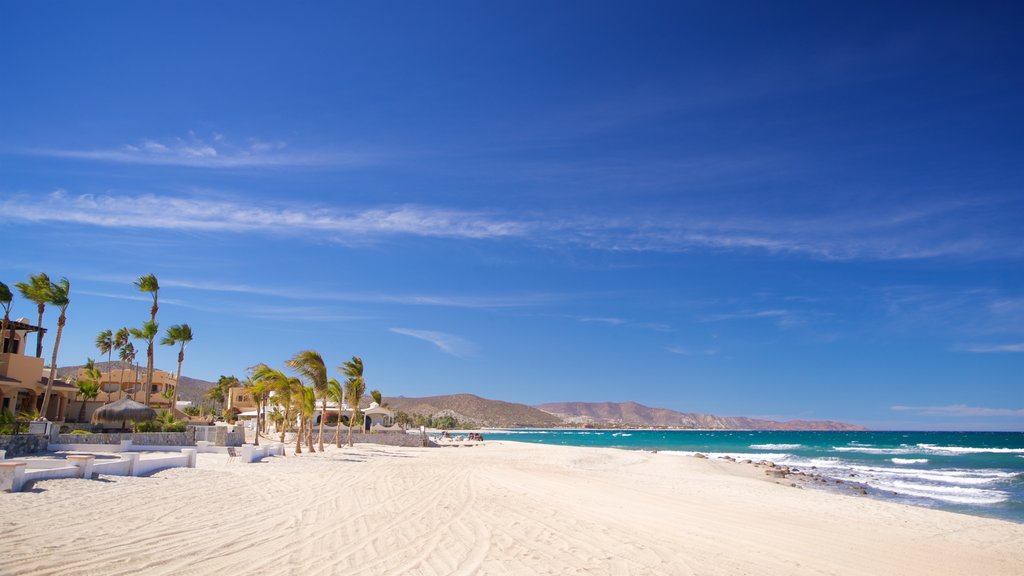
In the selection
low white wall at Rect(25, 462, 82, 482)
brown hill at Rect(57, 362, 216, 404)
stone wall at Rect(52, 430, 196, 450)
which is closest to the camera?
low white wall at Rect(25, 462, 82, 482)

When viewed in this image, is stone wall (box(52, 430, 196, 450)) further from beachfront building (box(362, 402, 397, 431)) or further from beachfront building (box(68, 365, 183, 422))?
beachfront building (box(362, 402, 397, 431))

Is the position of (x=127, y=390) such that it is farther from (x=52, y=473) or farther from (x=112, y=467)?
(x=52, y=473)

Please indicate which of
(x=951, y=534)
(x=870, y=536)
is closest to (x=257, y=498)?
(x=870, y=536)

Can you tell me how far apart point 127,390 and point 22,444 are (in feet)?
120

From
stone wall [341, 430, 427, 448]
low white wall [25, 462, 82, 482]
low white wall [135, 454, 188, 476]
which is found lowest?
stone wall [341, 430, 427, 448]

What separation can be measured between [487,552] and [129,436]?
2007 centimetres

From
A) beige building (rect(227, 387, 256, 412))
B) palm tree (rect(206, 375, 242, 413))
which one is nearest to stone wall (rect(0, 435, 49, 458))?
beige building (rect(227, 387, 256, 412))

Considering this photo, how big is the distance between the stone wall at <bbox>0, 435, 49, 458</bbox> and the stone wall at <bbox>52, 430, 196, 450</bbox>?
6.78ft

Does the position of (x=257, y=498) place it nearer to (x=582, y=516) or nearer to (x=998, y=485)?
(x=582, y=516)

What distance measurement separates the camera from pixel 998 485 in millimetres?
27547

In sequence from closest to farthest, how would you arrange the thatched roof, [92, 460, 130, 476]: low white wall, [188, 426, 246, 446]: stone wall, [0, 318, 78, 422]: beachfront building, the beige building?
[92, 460, 130, 476]: low white wall
[188, 426, 246, 446]: stone wall
the thatched roof
[0, 318, 78, 422]: beachfront building
the beige building

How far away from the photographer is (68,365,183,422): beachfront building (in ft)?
132

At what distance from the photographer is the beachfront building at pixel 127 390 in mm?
40091

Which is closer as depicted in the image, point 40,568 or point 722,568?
point 40,568
